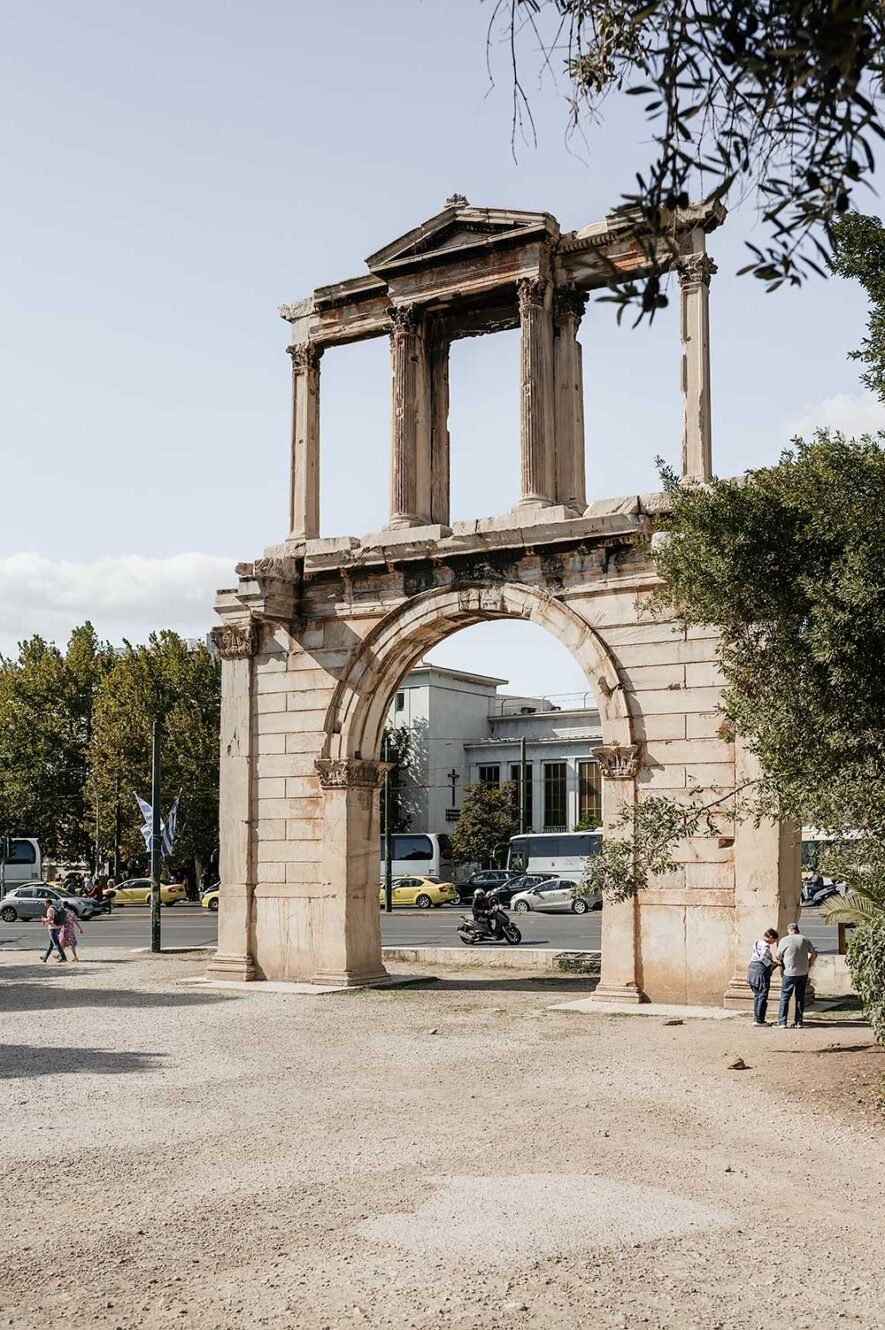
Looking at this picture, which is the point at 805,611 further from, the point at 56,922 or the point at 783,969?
the point at 56,922

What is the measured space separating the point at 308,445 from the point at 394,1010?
9.40m

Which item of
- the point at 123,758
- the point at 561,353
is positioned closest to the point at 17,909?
the point at 123,758

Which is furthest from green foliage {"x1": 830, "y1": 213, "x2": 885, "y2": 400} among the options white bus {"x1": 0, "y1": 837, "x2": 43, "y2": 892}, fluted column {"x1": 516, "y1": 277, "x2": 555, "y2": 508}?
white bus {"x1": 0, "y1": 837, "x2": 43, "y2": 892}

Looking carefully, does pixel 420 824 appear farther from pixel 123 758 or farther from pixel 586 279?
pixel 586 279

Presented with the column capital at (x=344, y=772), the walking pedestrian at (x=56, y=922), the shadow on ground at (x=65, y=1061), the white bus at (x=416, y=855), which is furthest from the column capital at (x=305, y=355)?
the white bus at (x=416, y=855)

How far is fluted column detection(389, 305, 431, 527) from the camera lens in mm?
20656

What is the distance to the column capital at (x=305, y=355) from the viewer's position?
22156 millimetres

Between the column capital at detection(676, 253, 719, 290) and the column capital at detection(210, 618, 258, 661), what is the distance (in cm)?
832

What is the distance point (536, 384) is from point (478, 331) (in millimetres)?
2796

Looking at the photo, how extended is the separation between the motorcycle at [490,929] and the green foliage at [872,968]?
17026mm

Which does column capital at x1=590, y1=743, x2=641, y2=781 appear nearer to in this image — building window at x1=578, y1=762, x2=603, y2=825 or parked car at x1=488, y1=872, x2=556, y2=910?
parked car at x1=488, y1=872, x2=556, y2=910

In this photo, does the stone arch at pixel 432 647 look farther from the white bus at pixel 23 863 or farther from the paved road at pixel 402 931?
the white bus at pixel 23 863

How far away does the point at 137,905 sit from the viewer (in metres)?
55.4

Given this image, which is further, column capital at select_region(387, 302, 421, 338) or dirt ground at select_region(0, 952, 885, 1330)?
column capital at select_region(387, 302, 421, 338)
